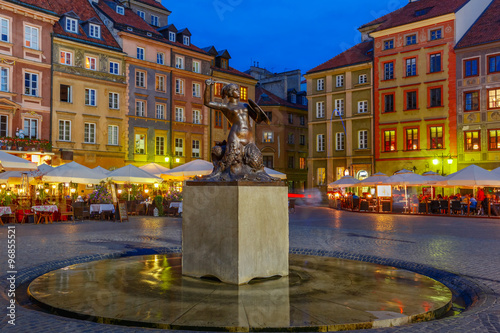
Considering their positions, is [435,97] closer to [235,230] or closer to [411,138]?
[411,138]

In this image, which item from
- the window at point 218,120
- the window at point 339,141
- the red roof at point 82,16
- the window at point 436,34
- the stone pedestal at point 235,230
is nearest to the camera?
the stone pedestal at point 235,230

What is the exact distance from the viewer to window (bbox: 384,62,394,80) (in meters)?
42.3

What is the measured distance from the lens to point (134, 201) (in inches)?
1045

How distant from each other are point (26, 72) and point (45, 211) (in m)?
18.1

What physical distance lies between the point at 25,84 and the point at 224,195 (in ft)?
106

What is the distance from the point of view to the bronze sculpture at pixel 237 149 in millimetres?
7625

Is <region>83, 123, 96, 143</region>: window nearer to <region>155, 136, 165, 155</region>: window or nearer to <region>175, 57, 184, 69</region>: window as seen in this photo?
<region>155, 136, 165, 155</region>: window

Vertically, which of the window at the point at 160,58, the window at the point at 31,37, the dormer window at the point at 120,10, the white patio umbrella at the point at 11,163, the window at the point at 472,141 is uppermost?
the dormer window at the point at 120,10

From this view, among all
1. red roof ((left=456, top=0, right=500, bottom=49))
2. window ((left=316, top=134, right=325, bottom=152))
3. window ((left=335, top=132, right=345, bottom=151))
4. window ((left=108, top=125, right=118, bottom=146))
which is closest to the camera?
red roof ((left=456, top=0, right=500, bottom=49))

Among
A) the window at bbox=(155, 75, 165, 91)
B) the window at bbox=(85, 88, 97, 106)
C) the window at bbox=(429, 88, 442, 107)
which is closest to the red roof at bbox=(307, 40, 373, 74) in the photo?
the window at bbox=(429, 88, 442, 107)

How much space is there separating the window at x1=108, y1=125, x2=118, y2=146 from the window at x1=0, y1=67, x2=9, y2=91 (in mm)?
8483

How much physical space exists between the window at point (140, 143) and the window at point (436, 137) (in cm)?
2443

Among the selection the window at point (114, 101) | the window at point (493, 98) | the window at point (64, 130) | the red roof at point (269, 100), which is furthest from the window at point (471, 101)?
the window at point (64, 130)

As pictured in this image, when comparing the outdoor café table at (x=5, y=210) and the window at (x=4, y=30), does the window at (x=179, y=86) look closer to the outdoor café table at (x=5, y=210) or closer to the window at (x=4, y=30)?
the window at (x=4, y=30)
